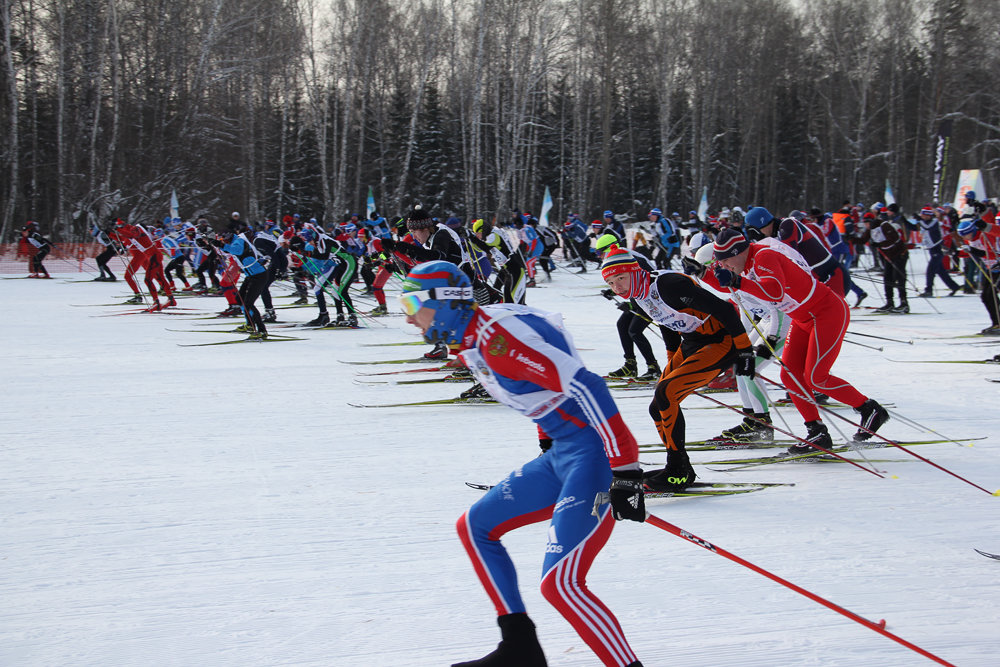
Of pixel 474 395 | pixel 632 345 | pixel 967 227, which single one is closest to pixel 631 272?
pixel 474 395

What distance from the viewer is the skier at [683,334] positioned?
4.79 m

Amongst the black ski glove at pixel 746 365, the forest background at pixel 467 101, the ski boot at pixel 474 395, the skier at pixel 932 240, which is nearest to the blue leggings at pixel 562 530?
the black ski glove at pixel 746 365

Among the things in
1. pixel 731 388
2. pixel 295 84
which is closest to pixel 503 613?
pixel 731 388

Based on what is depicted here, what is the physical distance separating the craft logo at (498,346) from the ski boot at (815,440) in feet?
12.5

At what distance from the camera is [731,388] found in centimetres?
821

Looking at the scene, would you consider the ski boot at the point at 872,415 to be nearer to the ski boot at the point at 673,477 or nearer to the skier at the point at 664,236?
the ski boot at the point at 673,477

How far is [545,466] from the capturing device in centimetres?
273

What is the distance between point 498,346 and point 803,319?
376 cm

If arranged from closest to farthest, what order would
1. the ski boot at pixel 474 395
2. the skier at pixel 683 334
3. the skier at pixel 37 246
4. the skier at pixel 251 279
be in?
the skier at pixel 683 334
the ski boot at pixel 474 395
the skier at pixel 251 279
the skier at pixel 37 246

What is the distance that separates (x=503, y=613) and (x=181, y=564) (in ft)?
6.30

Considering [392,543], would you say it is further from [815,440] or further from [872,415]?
[872,415]

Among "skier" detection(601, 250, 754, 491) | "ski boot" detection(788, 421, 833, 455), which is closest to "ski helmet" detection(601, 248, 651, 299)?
"skier" detection(601, 250, 754, 491)

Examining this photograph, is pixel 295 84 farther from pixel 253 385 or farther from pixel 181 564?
pixel 181 564

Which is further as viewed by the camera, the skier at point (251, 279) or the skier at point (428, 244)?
the skier at point (251, 279)
